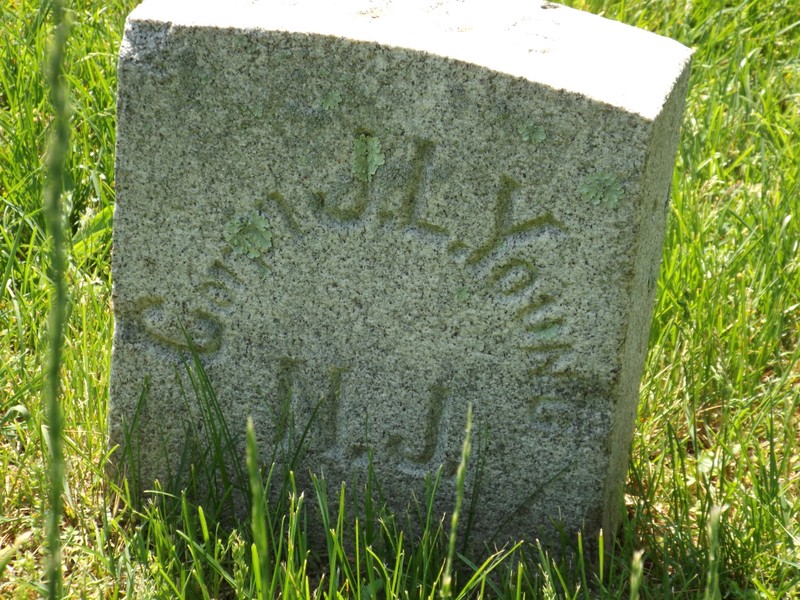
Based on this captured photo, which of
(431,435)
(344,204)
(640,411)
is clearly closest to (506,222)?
(344,204)

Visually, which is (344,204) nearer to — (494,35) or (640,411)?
(494,35)

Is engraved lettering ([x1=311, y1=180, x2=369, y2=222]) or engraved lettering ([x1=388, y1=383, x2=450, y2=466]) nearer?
engraved lettering ([x1=311, y1=180, x2=369, y2=222])

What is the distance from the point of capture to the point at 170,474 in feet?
6.11

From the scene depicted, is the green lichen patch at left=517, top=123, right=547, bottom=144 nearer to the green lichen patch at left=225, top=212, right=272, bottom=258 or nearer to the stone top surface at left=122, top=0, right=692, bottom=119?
the stone top surface at left=122, top=0, right=692, bottom=119

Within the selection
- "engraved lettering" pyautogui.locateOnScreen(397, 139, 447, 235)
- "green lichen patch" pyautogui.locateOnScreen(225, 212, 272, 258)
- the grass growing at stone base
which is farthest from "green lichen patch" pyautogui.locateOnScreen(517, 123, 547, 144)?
the grass growing at stone base

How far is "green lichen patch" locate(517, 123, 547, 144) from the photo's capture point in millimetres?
1529

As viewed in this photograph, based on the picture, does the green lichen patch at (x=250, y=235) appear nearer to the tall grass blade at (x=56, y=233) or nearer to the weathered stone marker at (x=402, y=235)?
the weathered stone marker at (x=402, y=235)

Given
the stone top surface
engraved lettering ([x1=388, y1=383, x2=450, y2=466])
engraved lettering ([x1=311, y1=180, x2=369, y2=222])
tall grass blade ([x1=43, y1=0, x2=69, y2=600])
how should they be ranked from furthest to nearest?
engraved lettering ([x1=388, y1=383, x2=450, y2=466]) < engraved lettering ([x1=311, y1=180, x2=369, y2=222]) < the stone top surface < tall grass blade ([x1=43, y1=0, x2=69, y2=600])

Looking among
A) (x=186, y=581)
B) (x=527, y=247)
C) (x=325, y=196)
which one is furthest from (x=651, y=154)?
(x=186, y=581)

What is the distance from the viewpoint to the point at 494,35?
63.2 inches

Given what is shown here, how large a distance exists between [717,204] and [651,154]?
139cm

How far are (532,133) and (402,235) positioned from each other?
0.28 meters

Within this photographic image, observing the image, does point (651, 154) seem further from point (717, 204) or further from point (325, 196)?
point (717, 204)

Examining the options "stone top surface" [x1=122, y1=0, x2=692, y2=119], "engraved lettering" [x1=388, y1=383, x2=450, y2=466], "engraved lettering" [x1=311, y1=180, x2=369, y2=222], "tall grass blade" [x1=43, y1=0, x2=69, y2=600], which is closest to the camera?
"tall grass blade" [x1=43, y1=0, x2=69, y2=600]
